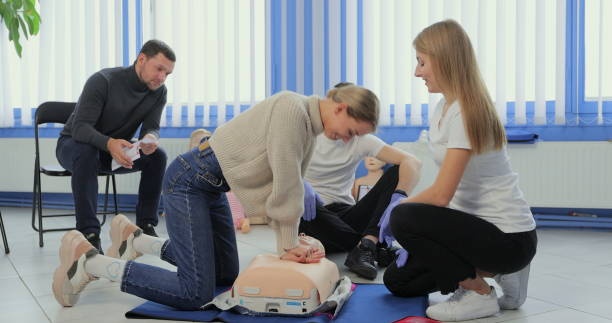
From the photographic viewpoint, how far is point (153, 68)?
115 inches

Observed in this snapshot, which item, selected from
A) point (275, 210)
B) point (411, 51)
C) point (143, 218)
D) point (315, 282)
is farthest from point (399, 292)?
point (411, 51)

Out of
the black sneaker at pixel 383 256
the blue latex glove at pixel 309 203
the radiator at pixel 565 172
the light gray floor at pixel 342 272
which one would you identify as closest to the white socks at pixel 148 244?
the light gray floor at pixel 342 272

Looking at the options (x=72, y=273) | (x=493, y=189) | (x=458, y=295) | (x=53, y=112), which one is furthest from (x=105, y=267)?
Answer: (x=53, y=112)

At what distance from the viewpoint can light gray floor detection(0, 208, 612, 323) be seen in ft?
6.13

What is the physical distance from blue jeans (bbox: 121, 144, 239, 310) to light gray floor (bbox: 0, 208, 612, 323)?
0.12m

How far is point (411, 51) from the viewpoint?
393 cm

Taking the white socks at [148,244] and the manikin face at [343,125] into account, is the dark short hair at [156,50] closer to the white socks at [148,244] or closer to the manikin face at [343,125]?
the white socks at [148,244]

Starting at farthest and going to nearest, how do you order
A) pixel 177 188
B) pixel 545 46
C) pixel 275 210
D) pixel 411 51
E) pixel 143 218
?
1. pixel 411 51
2. pixel 545 46
3. pixel 143 218
4. pixel 177 188
5. pixel 275 210

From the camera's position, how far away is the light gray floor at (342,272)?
73.6 inches

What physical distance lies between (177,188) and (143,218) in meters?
1.11

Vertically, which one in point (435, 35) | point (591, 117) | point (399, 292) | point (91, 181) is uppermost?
point (435, 35)

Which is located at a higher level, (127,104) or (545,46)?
(545,46)

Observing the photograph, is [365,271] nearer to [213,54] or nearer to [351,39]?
[351,39]

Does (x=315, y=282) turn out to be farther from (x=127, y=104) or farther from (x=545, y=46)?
(x=545, y=46)
